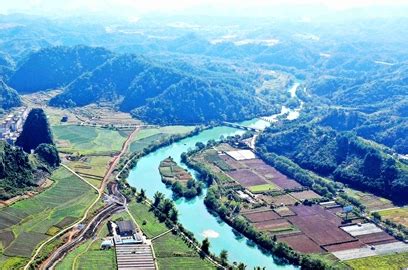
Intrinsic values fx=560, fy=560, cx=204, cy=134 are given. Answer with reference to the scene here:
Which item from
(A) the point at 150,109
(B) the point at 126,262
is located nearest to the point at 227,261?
(B) the point at 126,262

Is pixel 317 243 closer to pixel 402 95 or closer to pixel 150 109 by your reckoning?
pixel 150 109

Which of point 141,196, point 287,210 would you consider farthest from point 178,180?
point 287,210

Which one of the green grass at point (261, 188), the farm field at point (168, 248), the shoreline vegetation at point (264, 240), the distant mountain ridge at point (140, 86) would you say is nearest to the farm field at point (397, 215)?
the shoreline vegetation at point (264, 240)

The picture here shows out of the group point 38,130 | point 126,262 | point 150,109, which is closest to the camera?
point 126,262

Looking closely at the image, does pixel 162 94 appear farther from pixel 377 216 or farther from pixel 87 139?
pixel 377 216

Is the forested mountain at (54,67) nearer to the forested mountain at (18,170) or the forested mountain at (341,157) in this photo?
the forested mountain at (341,157)

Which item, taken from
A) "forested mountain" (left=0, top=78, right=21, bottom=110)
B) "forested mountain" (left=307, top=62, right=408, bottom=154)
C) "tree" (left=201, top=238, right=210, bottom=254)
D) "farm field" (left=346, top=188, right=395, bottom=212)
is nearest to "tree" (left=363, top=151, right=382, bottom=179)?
"farm field" (left=346, top=188, right=395, bottom=212)
